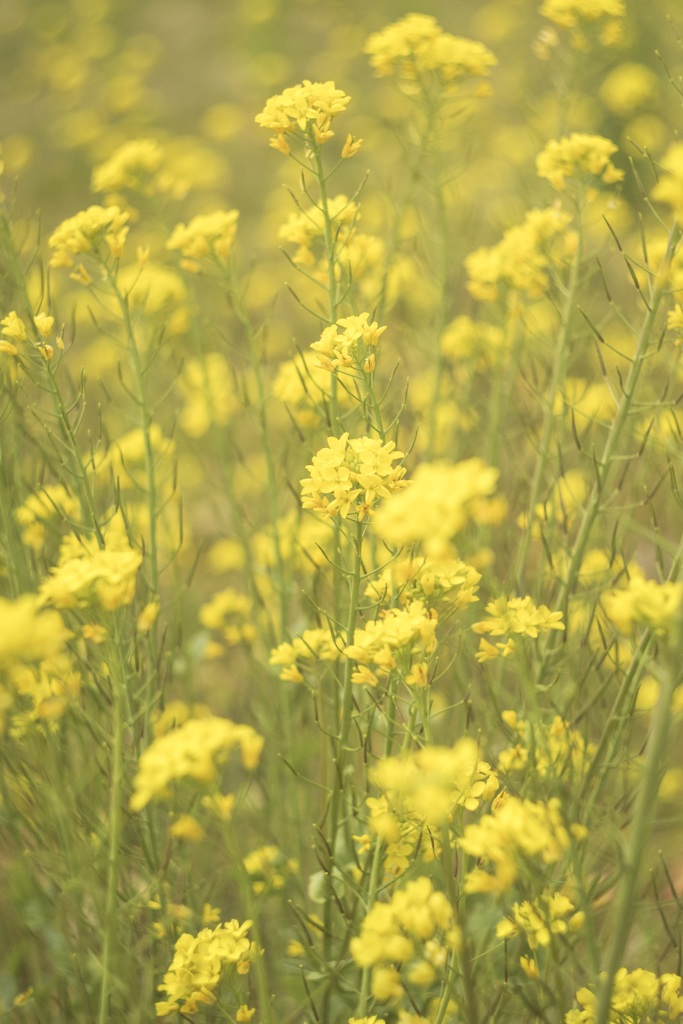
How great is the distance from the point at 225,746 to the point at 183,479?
385cm

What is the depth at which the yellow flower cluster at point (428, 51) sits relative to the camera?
98.2 inches

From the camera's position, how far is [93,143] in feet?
17.6

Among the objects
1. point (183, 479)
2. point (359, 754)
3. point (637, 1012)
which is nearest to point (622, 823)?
point (637, 1012)

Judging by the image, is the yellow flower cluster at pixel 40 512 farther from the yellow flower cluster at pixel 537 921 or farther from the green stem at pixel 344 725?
the yellow flower cluster at pixel 537 921

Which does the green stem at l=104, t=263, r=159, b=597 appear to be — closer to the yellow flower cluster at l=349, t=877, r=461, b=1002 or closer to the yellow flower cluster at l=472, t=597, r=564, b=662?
the yellow flower cluster at l=472, t=597, r=564, b=662

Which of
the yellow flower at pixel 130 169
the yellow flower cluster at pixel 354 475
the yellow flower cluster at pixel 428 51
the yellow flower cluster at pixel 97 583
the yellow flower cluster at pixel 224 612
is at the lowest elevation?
the yellow flower cluster at pixel 224 612

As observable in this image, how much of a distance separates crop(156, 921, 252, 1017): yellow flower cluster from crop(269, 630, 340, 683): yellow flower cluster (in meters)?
0.56

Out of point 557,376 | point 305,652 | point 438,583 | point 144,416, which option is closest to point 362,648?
point 438,583

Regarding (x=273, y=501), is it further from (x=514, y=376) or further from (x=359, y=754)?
(x=514, y=376)

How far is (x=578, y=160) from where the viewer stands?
2.30m

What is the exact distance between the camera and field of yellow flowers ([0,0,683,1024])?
1.44 metres

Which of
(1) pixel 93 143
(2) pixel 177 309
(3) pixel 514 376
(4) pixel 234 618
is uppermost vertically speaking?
(1) pixel 93 143

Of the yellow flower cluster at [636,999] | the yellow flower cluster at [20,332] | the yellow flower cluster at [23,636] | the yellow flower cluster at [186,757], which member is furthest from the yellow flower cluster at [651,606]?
the yellow flower cluster at [20,332]

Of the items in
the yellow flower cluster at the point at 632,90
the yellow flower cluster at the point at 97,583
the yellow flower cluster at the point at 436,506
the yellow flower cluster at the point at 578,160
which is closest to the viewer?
the yellow flower cluster at the point at 436,506
